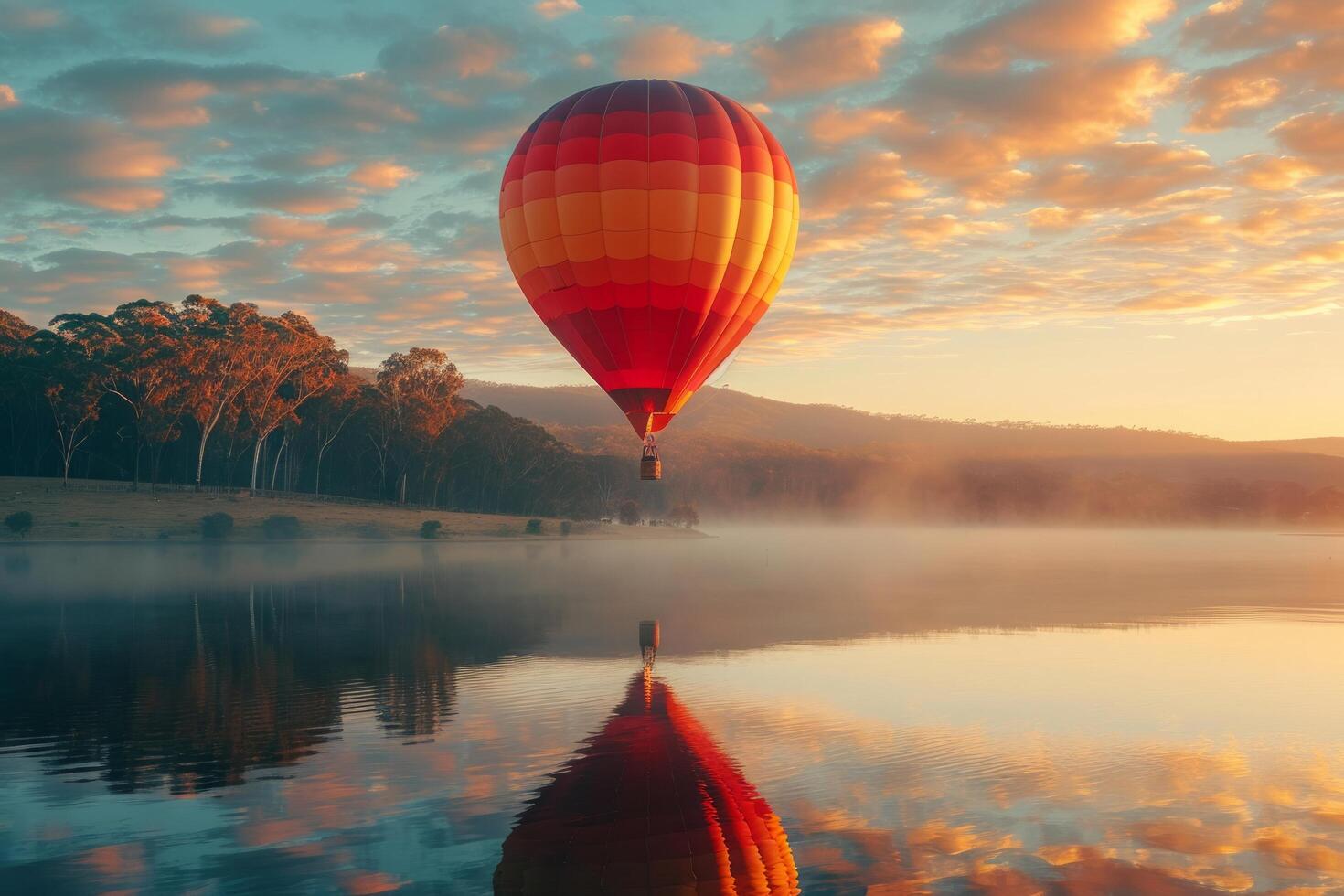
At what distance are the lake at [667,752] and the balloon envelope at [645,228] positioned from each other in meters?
8.73

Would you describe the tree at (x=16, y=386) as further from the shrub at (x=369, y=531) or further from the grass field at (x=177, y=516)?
the shrub at (x=369, y=531)

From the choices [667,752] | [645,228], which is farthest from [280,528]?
[667,752]

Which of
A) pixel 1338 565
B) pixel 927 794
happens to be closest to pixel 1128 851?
pixel 927 794

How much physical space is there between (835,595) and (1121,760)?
33567mm

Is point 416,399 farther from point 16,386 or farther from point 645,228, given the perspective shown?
point 645,228

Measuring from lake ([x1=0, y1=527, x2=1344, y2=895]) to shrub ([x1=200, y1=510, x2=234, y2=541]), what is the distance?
51466mm

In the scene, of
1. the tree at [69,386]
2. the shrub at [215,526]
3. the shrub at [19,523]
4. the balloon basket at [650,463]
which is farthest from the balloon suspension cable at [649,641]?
the tree at [69,386]

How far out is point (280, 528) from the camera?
9612 cm

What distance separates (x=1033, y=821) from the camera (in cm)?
1366

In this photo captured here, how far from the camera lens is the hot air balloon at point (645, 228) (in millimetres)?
35406

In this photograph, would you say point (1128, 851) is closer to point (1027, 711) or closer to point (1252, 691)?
Result: point (1027, 711)

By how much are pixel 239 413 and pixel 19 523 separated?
75.5ft

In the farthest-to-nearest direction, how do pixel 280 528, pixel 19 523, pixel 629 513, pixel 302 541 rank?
pixel 629 513 → pixel 302 541 → pixel 280 528 → pixel 19 523

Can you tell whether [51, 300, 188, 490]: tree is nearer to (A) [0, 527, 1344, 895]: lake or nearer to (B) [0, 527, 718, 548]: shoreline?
(B) [0, 527, 718, 548]: shoreline
